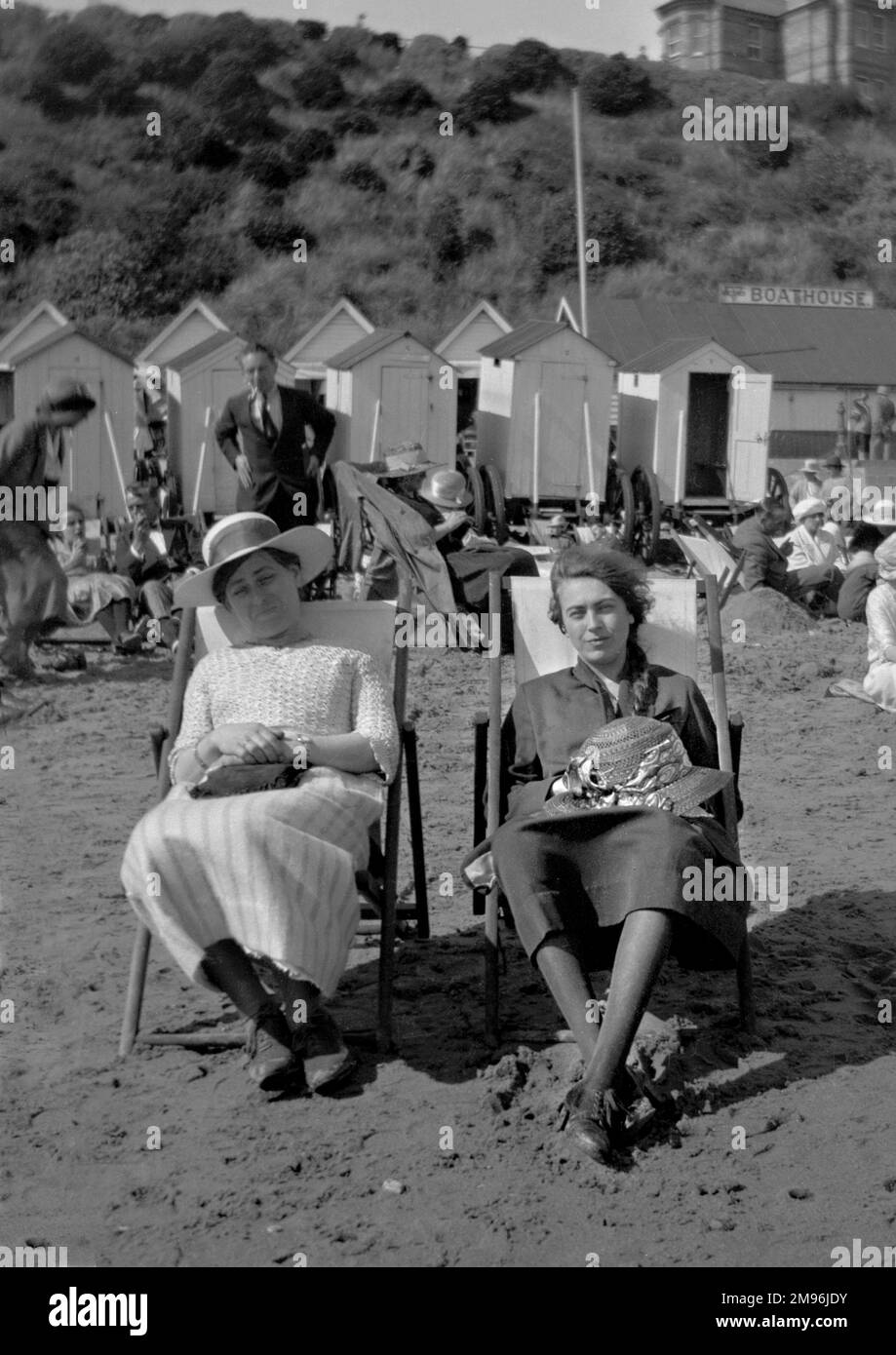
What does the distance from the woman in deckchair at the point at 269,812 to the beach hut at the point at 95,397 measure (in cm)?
1207

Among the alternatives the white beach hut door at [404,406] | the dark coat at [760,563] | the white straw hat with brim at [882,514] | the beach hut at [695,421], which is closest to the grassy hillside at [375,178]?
the beach hut at [695,421]

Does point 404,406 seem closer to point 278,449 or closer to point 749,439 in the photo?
point 749,439

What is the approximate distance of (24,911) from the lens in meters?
4.72

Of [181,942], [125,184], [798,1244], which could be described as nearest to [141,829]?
[181,942]

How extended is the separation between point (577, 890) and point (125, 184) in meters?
61.3

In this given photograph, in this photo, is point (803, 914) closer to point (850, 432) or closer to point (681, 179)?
point (850, 432)

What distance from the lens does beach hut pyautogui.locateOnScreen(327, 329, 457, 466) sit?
53.6 feet

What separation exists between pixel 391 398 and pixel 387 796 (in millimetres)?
12807

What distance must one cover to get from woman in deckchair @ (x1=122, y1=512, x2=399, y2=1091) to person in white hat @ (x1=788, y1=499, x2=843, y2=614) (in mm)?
7638

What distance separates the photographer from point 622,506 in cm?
1638

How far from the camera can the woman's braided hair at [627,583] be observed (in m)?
3.97

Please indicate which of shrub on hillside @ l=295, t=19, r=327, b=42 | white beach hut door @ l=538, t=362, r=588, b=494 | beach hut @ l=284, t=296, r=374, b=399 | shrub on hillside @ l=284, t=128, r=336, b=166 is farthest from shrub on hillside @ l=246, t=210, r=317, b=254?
white beach hut door @ l=538, t=362, r=588, b=494

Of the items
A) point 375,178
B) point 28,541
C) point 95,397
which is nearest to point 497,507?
point 95,397

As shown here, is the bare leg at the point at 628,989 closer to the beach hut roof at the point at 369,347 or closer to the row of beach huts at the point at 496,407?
the row of beach huts at the point at 496,407
